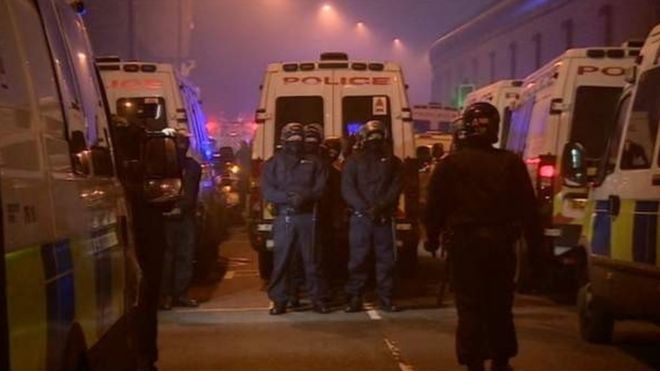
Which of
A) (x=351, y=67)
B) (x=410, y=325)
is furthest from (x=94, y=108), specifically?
(x=351, y=67)

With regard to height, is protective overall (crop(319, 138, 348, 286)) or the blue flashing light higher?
the blue flashing light

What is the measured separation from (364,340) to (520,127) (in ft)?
18.4

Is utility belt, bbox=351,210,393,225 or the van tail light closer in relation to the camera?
utility belt, bbox=351,210,393,225

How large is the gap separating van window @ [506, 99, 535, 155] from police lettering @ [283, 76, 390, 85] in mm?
1759

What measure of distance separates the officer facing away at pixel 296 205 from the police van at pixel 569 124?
2.24 metres

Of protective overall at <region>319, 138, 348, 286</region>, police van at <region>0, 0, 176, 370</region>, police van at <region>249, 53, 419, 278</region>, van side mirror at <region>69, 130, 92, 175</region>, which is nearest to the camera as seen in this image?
police van at <region>0, 0, 176, 370</region>

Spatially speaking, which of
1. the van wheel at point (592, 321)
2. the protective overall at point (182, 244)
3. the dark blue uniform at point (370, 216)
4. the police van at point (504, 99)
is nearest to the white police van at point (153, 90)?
the protective overall at point (182, 244)

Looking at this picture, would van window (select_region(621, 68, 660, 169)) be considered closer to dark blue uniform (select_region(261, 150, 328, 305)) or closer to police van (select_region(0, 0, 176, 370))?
police van (select_region(0, 0, 176, 370))

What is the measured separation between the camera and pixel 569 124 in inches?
429

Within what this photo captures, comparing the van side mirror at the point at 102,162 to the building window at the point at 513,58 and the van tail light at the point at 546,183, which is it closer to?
the van tail light at the point at 546,183

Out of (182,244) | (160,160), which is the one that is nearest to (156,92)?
(182,244)

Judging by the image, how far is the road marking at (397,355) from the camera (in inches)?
296

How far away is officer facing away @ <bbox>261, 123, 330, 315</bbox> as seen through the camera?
10.4 metres

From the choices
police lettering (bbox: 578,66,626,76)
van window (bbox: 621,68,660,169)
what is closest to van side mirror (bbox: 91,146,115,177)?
van window (bbox: 621,68,660,169)
